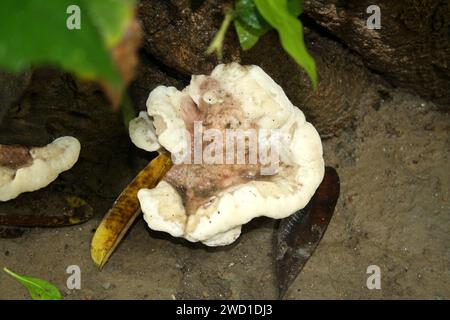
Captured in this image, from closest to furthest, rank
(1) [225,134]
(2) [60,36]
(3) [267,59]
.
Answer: (2) [60,36]
(1) [225,134]
(3) [267,59]

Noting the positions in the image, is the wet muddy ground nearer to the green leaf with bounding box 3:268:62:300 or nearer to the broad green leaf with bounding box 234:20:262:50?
the green leaf with bounding box 3:268:62:300

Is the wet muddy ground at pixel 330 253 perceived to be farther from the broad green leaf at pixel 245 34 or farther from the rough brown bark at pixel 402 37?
the broad green leaf at pixel 245 34

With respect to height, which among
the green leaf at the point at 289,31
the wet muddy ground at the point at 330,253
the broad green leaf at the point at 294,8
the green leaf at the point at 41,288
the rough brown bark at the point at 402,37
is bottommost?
the wet muddy ground at the point at 330,253

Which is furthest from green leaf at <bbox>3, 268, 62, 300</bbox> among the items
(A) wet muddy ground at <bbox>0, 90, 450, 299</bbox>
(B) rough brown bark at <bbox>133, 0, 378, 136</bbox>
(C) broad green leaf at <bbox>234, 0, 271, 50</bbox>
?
(C) broad green leaf at <bbox>234, 0, 271, 50</bbox>

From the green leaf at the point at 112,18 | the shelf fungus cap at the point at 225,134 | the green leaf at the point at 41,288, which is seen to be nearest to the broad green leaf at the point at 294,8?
the shelf fungus cap at the point at 225,134

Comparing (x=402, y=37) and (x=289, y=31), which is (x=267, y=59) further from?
(x=289, y=31)

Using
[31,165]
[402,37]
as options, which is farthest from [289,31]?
[31,165]
